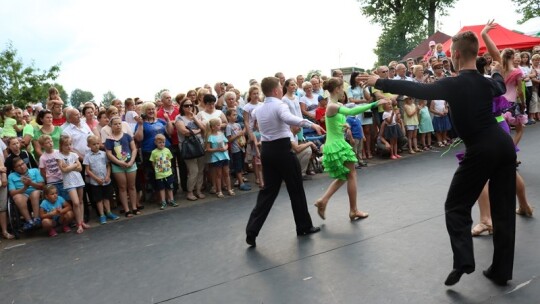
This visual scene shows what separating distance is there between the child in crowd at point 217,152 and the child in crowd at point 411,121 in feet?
15.4

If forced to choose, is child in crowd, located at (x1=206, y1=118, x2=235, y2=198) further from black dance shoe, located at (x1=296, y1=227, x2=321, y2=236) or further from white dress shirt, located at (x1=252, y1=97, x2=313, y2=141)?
white dress shirt, located at (x1=252, y1=97, x2=313, y2=141)

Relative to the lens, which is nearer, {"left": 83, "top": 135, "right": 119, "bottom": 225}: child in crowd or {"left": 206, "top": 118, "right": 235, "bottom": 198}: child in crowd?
{"left": 83, "top": 135, "right": 119, "bottom": 225}: child in crowd

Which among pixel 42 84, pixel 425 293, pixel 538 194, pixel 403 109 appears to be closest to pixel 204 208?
pixel 425 293

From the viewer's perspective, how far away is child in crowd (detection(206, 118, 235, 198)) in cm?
772

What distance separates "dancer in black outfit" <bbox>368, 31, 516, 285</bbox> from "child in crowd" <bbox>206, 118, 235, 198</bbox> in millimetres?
4767

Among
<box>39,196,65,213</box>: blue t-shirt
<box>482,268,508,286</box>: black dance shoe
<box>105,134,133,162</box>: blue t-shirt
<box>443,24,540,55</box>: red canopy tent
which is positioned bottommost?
<box>482,268,508,286</box>: black dance shoe

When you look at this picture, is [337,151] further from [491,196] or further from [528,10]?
[528,10]

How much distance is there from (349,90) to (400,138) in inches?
66.1

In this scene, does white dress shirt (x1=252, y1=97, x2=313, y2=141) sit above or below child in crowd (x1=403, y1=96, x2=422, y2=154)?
above

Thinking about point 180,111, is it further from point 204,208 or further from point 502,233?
point 502,233

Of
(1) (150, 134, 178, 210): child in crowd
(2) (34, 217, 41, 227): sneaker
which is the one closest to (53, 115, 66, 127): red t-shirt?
(1) (150, 134, 178, 210): child in crowd

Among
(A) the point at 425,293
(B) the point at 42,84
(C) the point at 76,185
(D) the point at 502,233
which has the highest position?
(B) the point at 42,84

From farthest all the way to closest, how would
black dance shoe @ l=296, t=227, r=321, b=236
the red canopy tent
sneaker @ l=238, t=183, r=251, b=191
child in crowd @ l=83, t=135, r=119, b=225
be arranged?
the red canopy tent → sneaker @ l=238, t=183, r=251, b=191 → child in crowd @ l=83, t=135, r=119, b=225 → black dance shoe @ l=296, t=227, r=321, b=236

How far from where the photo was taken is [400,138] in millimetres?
10102
